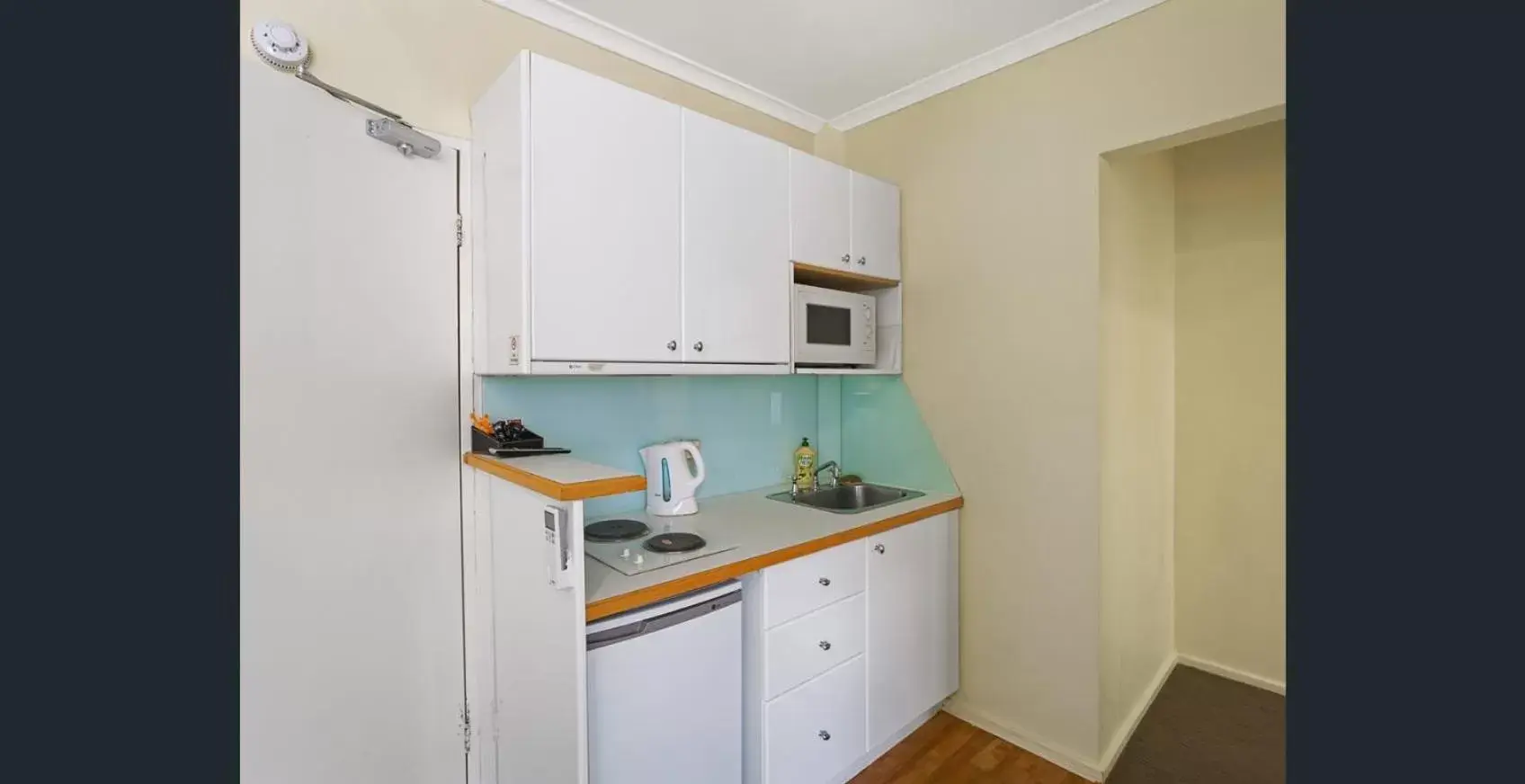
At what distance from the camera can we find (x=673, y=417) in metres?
2.48

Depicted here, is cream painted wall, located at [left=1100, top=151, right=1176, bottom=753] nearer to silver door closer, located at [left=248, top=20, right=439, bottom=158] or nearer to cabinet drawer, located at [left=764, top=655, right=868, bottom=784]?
cabinet drawer, located at [left=764, top=655, right=868, bottom=784]

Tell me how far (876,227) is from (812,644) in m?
1.54

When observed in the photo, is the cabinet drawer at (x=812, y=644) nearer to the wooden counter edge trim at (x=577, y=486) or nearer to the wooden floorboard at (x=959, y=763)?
the wooden floorboard at (x=959, y=763)

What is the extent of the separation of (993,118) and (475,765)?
2.68 meters

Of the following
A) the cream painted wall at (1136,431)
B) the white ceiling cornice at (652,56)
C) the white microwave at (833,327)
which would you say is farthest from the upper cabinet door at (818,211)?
the cream painted wall at (1136,431)

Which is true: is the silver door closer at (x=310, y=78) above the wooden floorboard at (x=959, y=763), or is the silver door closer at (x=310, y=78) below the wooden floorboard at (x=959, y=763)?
above

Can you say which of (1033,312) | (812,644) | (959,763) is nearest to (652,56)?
(1033,312)

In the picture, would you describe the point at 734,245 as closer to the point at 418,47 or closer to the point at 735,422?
the point at 735,422

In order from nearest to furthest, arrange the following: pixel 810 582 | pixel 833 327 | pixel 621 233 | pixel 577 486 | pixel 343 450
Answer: pixel 577 486 → pixel 343 450 → pixel 621 233 → pixel 810 582 → pixel 833 327

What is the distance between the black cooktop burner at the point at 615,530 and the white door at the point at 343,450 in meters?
0.38

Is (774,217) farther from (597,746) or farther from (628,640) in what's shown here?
(597,746)

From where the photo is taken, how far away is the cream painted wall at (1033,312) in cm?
212

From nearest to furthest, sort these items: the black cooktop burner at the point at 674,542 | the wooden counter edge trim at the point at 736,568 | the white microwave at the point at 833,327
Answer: the wooden counter edge trim at the point at 736,568 → the black cooktop burner at the point at 674,542 → the white microwave at the point at 833,327

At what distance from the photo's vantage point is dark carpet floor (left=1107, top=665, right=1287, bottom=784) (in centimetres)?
227
